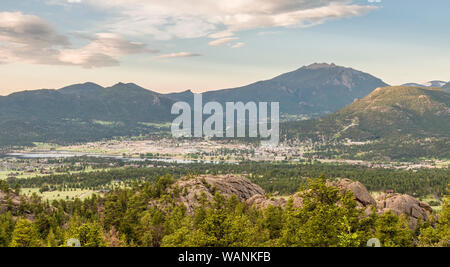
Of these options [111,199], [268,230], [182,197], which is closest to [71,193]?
[111,199]

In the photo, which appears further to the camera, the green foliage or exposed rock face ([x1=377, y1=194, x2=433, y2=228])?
exposed rock face ([x1=377, y1=194, x2=433, y2=228])

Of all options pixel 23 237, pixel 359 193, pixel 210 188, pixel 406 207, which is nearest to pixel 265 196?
pixel 210 188

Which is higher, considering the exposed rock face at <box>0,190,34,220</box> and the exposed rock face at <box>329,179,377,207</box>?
the exposed rock face at <box>329,179,377,207</box>

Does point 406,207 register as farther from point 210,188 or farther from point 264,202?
point 210,188

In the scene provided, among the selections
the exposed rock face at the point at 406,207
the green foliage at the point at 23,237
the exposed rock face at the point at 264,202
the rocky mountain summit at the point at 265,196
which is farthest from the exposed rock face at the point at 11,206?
the exposed rock face at the point at 406,207

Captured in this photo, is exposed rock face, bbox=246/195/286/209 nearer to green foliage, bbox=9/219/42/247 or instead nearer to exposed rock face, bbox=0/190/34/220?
green foliage, bbox=9/219/42/247

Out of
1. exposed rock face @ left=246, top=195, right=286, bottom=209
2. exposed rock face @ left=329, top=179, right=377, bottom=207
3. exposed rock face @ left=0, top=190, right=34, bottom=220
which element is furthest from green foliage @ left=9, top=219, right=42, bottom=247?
exposed rock face @ left=329, top=179, right=377, bottom=207

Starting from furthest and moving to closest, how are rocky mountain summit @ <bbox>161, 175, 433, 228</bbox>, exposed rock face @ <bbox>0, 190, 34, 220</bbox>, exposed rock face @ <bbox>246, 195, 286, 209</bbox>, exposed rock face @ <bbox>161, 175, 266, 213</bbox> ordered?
exposed rock face @ <bbox>161, 175, 266, 213</bbox>
exposed rock face @ <bbox>0, 190, 34, 220</bbox>
exposed rock face @ <bbox>246, 195, 286, 209</bbox>
rocky mountain summit @ <bbox>161, 175, 433, 228</bbox>

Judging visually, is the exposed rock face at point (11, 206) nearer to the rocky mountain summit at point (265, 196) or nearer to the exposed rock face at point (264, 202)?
the rocky mountain summit at point (265, 196)

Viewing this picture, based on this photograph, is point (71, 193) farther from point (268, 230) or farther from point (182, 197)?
point (268, 230)
